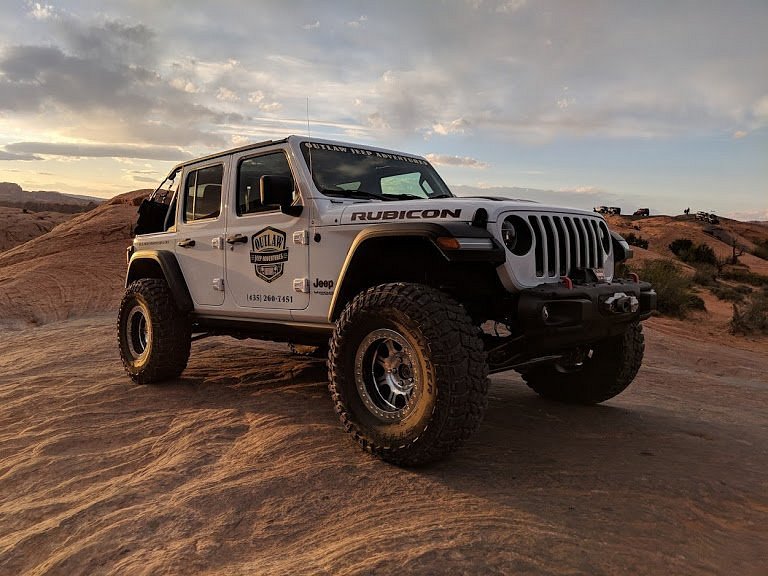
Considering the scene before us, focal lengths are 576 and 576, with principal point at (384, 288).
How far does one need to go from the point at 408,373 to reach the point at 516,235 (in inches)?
40.5

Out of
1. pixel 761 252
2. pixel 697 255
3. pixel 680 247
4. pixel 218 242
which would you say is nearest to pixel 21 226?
pixel 218 242

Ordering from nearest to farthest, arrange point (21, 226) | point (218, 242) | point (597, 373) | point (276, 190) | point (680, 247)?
point (276, 190)
point (597, 373)
point (218, 242)
point (21, 226)
point (680, 247)

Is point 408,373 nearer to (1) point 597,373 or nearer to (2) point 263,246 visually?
(2) point 263,246

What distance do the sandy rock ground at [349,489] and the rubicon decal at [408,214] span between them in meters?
1.41

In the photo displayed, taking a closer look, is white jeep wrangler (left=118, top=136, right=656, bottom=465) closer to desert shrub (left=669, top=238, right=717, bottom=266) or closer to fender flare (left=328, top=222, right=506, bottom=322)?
fender flare (left=328, top=222, right=506, bottom=322)

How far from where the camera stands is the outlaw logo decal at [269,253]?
4195mm

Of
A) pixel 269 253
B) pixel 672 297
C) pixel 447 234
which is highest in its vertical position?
pixel 447 234

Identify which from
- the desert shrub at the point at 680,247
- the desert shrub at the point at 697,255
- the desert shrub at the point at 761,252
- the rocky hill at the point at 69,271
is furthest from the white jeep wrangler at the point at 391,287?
the desert shrub at the point at 761,252

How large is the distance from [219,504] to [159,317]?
2712 millimetres

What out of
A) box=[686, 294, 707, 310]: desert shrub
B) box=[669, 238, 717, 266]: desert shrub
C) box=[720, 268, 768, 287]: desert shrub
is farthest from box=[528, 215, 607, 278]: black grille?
box=[669, 238, 717, 266]: desert shrub

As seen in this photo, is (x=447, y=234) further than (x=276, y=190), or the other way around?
(x=276, y=190)

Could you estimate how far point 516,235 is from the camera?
339 centimetres

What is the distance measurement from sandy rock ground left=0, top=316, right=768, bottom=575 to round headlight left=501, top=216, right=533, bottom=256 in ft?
4.07

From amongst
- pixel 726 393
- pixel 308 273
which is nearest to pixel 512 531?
pixel 308 273
